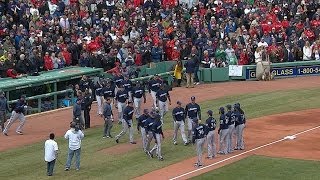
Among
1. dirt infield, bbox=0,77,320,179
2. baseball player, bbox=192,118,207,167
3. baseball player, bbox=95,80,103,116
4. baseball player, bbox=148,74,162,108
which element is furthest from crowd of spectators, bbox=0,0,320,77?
baseball player, bbox=192,118,207,167

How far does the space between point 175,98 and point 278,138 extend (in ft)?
27.3

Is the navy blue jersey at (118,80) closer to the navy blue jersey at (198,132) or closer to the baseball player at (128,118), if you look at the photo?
the baseball player at (128,118)

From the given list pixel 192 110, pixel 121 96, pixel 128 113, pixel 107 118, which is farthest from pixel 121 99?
pixel 192 110

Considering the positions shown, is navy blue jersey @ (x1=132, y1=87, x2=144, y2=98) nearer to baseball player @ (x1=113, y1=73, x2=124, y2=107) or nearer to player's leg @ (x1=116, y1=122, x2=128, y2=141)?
baseball player @ (x1=113, y1=73, x2=124, y2=107)

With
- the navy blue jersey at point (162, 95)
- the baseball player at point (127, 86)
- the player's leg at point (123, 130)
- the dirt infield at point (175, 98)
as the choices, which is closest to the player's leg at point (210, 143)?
the player's leg at point (123, 130)

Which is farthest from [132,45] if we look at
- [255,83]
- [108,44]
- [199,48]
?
[255,83]

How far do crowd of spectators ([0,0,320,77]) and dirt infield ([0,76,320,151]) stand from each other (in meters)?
1.64

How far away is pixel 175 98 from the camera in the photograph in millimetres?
39531

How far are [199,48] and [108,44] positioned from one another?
201 inches

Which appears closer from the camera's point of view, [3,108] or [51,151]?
[51,151]

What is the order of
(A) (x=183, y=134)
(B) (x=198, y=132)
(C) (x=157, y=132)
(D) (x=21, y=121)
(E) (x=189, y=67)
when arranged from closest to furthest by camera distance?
(B) (x=198, y=132) < (C) (x=157, y=132) < (A) (x=183, y=134) < (D) (x=21, y=121) < (E) (x=189, y=67)

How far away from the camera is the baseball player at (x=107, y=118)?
31750 mm

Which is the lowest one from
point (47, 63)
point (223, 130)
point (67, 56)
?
point (223, 130)

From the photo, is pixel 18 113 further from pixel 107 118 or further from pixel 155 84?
pixel 155 84
